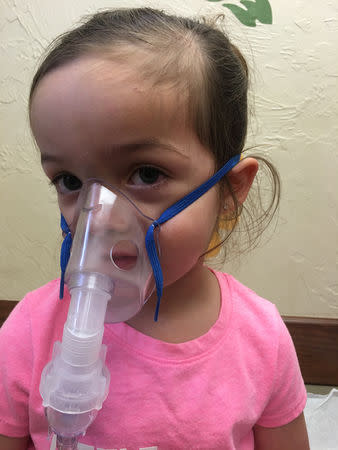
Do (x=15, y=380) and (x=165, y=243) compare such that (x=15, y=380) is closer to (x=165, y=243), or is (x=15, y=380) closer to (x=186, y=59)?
(x=165, y=243)

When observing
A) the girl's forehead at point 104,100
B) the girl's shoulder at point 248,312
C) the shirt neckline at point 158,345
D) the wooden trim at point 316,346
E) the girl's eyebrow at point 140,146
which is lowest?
the wooden trim at point 316,346

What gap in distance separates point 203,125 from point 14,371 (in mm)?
406

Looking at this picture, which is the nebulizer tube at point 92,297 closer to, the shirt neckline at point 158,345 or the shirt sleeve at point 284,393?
the shirt neckline at point 158,345

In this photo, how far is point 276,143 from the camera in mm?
1134

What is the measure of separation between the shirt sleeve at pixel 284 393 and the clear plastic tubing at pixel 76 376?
1.02ft

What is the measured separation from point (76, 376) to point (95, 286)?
0.31 feet

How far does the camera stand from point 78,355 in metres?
0.41

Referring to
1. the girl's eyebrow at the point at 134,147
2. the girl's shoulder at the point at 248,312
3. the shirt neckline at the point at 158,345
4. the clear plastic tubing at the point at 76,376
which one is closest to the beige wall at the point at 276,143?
the girl's shoulder at the point at 248,312

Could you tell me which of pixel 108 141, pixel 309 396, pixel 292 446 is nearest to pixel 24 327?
pixel 108 141

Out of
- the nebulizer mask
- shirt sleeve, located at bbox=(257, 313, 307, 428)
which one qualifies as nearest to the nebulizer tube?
the nebulizer mask

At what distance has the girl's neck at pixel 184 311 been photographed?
23.7 inches

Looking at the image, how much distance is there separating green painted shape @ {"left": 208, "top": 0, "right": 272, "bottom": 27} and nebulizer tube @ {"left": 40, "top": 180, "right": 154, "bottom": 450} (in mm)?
820

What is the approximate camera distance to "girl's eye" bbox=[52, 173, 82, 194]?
52 centimetres

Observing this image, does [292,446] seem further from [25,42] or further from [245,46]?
[25,42]
